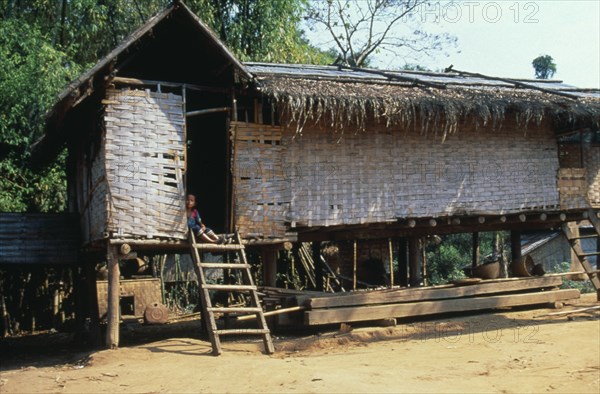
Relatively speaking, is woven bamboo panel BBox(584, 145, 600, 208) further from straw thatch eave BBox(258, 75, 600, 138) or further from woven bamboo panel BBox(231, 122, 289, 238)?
woven bamboo panel BBox(231, 122, 289, 238)

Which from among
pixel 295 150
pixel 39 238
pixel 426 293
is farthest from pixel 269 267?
pixel 39 238

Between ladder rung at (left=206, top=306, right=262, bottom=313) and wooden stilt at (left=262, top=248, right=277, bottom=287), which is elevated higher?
wooden stilt at (left=262, top=248, right=277, bottom=287)

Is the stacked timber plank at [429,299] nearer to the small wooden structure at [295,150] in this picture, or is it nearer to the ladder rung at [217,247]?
the small wooden structure at [295,150]

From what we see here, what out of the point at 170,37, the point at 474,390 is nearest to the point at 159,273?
the point at 170,37

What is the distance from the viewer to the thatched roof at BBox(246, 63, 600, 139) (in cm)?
1001

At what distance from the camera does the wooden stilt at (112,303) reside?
8820 millimetres

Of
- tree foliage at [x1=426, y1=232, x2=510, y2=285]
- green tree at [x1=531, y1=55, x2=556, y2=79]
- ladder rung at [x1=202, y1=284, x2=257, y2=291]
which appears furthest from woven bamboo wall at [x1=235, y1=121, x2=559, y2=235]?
green tree at [x1=531, y1=55, x2=556, y2=79]

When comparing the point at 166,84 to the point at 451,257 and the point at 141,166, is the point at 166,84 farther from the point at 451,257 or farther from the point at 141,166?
the point at 451,257

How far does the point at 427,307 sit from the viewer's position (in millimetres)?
10984

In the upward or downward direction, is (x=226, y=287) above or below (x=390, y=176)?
below

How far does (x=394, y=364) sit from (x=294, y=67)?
20.7ft

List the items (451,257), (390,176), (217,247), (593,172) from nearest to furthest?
(217,247) → (390,176) → (593,172) → (451,257)

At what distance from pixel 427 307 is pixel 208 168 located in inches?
180

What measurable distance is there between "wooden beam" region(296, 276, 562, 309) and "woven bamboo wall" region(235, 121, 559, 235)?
113 centimetres
